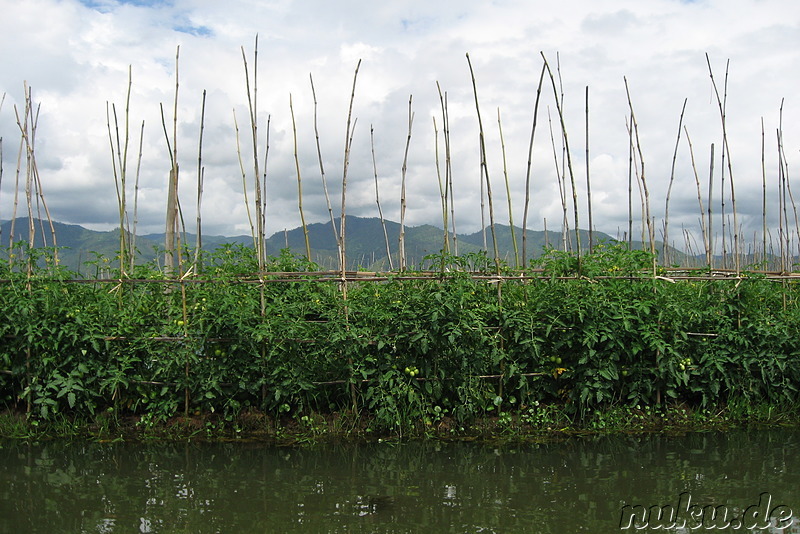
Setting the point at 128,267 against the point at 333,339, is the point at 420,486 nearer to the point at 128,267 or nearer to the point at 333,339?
the point at 333,339

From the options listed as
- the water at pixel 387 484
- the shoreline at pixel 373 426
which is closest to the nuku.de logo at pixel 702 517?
the water at pixel 387 484

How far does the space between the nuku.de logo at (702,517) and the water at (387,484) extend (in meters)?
0.03

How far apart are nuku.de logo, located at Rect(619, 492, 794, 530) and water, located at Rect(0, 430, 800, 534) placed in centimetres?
3

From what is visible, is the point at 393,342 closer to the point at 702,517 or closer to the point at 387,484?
the point at 387,484

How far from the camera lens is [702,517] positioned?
11.0 feet

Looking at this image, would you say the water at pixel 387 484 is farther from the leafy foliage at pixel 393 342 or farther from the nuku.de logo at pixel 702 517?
the leafy foliage at pixel 393 342


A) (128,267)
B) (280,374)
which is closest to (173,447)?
(280,374)

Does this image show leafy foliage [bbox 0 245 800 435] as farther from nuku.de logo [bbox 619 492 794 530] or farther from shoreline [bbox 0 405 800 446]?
nuku.de logo [bbox 619 492 794 530]

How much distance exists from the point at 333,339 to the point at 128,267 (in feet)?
7.05

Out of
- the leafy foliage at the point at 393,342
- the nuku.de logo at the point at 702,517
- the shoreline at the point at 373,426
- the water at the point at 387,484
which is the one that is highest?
the leafy foliage at the point at 393,342

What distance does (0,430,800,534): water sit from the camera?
3359mm

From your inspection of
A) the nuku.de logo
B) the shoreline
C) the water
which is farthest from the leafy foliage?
the nuku.de logo

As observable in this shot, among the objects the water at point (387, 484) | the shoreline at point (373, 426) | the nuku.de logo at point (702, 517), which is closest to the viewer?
the nuku.de logo at point (702, 517)

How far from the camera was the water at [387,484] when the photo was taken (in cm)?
336
